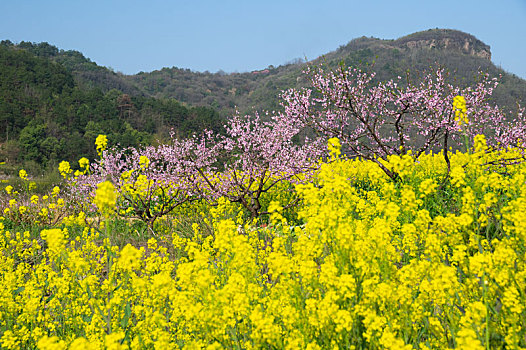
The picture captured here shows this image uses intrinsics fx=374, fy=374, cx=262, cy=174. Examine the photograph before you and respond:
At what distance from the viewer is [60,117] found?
3412 centimetres

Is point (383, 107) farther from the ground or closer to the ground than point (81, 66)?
closer to the ground

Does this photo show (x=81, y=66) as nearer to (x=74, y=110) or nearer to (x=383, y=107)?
(x=74, y=110)

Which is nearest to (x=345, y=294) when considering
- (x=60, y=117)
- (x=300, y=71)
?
(x=60, y=117)

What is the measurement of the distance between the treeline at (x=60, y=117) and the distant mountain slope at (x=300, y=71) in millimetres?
22710

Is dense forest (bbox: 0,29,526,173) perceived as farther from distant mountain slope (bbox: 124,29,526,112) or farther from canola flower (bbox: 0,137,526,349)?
canola flower (bbox: 0,137,526,349)

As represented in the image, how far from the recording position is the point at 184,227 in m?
7.70

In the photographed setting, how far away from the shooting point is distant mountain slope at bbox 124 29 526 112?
63812 mm

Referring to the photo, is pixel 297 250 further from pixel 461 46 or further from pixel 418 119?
pixel 461 46

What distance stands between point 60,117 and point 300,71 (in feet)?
173

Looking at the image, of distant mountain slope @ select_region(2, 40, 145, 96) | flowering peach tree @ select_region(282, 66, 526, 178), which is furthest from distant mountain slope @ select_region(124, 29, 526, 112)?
flowering peach tree @ select_region(282, 66, 526, 178)

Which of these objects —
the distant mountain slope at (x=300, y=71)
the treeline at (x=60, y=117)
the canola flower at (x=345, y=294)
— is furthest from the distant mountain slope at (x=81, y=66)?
the canola flower at (x=345, y=294)

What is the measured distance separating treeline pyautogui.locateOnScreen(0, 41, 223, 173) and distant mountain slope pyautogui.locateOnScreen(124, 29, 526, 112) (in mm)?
22710

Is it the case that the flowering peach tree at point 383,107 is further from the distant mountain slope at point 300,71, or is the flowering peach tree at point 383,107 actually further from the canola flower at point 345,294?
the distant mountain slope at point 300,71

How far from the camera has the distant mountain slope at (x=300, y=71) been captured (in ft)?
209
